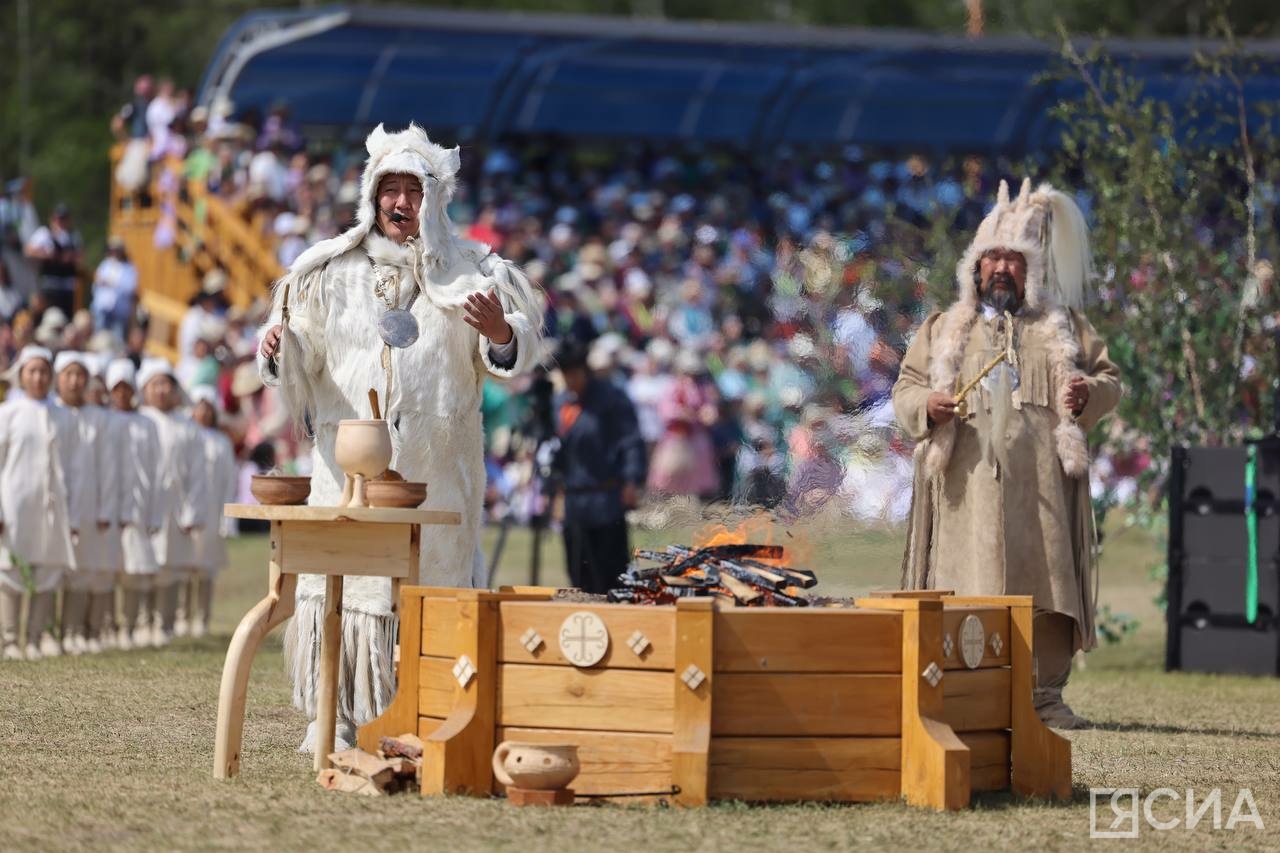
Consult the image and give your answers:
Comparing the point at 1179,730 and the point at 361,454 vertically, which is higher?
the point at 361,454

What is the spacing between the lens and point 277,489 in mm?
7117

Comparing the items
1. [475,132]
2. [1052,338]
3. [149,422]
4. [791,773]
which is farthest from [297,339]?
[475,132]

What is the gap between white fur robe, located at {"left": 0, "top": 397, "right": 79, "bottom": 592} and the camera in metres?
12.4

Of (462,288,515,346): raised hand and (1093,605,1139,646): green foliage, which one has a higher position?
(462,288,515,346): raised hand

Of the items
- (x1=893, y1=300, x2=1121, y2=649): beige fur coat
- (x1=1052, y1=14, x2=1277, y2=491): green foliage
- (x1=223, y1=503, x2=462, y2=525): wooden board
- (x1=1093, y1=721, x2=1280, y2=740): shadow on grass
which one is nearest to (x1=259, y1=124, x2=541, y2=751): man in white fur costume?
(x1=223, y1=503, x2=462, y2=525): wooden board

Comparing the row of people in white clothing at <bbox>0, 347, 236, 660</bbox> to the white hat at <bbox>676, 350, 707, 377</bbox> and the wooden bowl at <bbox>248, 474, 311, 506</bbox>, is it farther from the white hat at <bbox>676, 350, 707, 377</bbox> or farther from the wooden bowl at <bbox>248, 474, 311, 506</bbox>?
the white hat at <bbox>676, 350, 707, 377</bbox>

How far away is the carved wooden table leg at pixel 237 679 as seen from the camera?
23.3 feet

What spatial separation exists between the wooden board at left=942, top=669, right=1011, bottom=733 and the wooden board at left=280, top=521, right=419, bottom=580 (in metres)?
1.74

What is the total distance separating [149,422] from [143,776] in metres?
6.65

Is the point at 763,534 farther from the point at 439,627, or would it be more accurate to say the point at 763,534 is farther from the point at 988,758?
the point at 439,627

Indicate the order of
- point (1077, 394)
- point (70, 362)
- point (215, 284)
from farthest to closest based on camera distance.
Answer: point (215, 284) < point (70, 362) < point (1077, 394)

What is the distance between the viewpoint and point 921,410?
9164 millimetres

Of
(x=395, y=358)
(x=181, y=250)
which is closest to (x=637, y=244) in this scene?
(x=181, y=250)

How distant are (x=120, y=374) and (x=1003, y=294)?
20.5ft
